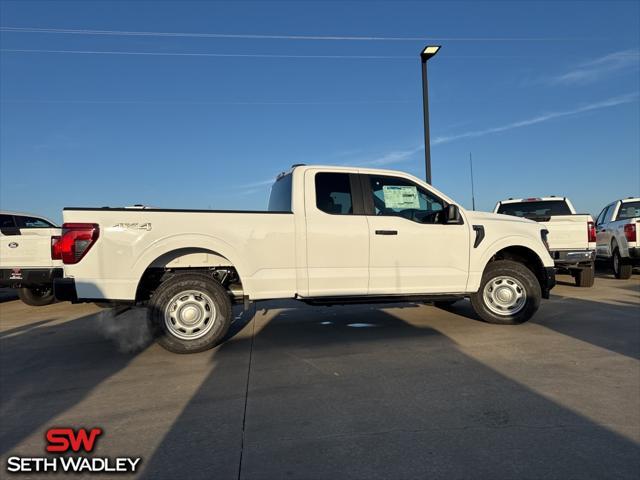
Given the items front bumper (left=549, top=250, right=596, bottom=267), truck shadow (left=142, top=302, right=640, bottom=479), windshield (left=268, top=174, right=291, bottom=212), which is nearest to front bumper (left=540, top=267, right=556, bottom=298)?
truck shadow (left=142, top=302, right=640, bottom=479)

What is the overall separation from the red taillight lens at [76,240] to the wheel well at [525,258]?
5230mm

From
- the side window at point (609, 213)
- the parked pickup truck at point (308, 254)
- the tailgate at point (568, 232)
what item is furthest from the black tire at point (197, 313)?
the side window at point (609, 213)

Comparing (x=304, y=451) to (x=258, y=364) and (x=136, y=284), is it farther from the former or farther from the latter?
(x=136, y=284)

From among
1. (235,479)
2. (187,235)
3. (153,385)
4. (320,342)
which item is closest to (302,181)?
(187,235)

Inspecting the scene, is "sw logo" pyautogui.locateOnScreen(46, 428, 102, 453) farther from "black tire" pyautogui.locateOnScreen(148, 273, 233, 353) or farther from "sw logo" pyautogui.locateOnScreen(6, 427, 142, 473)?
"black tire" pyautogui.locateOnScreen(148, 273, 233, 353)

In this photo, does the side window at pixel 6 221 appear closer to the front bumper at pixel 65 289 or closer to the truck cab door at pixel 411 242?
the front bumper at pixel 65 289

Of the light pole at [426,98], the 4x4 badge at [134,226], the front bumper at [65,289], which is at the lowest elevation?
the front bumper at [65,289]

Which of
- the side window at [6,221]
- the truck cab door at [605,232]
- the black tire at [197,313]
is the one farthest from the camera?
the truck cab door at [605,232]

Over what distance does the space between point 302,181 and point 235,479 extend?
3813 mm

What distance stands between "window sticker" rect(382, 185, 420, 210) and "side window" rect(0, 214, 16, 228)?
858cm

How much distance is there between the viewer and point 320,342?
18.8 feet

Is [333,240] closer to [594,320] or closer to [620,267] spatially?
[594,320]

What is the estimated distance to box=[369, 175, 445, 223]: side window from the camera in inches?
237

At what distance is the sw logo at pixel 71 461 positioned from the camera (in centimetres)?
281
